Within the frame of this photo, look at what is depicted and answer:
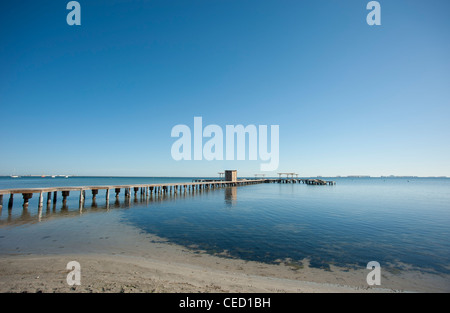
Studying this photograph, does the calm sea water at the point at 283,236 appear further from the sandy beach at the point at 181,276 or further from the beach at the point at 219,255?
the sandy beach at the point at 181,276

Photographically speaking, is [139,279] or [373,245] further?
[373,245]

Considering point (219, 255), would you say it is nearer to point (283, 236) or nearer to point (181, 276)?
point (181, 276)

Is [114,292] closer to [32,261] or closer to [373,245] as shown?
[32,261]

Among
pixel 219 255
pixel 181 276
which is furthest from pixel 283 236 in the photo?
pixel 181 276

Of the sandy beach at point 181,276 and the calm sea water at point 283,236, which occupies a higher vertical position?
the sandy beach at point 181,276

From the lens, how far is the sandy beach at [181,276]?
5211mm

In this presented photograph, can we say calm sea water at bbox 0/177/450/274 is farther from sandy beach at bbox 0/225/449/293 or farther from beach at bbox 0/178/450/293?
sandy beach at bbox 0/225/449/293

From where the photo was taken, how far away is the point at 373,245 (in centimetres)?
1027

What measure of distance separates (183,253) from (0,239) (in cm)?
922

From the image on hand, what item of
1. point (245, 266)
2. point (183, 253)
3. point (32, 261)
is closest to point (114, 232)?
point (32, 261)

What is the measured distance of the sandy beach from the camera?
5211 millimetres

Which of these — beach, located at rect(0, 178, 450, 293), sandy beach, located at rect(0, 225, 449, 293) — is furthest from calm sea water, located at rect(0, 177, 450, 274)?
sandy beach, located at rect(0, 225, 449, 293)

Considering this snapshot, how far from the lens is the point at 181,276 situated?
6145mm

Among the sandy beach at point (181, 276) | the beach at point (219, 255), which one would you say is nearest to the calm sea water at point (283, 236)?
the beach at point (219, 255)
